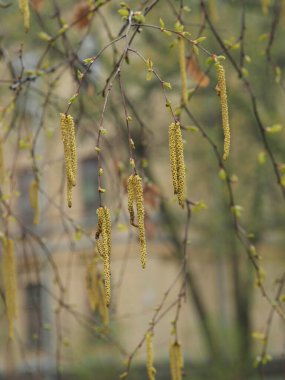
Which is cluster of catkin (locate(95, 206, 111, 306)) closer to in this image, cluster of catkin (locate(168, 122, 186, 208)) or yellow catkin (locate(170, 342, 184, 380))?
cluster of catkin (locate(168, 122, 186, 208))

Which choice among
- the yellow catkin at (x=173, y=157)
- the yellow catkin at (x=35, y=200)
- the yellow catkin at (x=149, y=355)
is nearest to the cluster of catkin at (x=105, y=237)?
the yellow catkin at (x=173, y=157)

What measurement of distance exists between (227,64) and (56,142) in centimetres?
445

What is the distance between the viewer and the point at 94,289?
2564 millimetres

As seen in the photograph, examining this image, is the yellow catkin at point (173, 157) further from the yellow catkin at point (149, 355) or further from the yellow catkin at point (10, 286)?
the yellow catkin at point (10, 286)

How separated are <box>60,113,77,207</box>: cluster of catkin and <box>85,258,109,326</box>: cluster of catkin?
37.5 inches

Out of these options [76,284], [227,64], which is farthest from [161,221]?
[76,284]

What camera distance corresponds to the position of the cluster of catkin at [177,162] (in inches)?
60.7

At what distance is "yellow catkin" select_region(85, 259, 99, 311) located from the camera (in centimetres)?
255

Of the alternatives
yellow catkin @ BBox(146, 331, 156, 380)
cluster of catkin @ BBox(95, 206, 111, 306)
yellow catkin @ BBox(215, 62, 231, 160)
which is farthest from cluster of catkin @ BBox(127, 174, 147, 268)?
yellow catkin @ BBox(146, 331, 156, 380)

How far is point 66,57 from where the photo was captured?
2893mm

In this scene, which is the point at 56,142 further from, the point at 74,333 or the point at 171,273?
the point at 171,273

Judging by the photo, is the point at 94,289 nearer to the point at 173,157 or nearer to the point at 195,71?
the point at 195,71

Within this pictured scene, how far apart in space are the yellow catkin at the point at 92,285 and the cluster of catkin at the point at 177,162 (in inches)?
40.5

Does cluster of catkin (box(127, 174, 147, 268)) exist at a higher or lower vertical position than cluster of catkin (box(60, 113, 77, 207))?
lower
